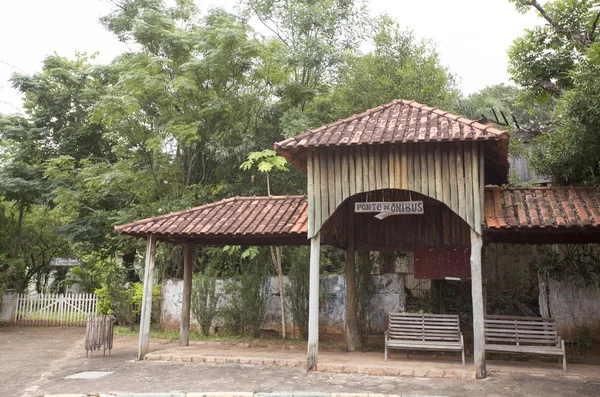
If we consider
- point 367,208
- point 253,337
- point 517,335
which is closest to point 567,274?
point 517,335

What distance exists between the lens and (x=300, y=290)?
544 inches

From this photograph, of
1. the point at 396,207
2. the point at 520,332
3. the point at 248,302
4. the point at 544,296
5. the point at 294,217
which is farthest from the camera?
Result: the point at 248,302

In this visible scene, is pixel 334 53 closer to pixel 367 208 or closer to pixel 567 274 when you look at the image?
pixel 367 208

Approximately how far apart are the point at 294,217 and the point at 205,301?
6.03m

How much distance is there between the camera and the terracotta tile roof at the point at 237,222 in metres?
9.84

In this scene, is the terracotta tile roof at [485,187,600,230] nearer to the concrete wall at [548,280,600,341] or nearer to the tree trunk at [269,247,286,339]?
the concrete wall at [548,280,600,341]

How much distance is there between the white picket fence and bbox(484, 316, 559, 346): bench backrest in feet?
47.6

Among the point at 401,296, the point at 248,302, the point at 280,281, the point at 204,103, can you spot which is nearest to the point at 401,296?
the point at 401,296

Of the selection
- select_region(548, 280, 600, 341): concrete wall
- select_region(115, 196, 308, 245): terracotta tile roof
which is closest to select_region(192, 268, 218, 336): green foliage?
select_region(115, 196, 308, 245): terracotta tile roof

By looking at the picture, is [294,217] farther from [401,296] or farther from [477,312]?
[401,296]

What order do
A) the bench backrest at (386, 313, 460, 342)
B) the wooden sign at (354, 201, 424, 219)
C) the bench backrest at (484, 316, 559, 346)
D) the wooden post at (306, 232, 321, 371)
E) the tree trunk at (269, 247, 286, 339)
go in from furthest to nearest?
1. the tree trunk at (269, 247, 286, 339)
2. the bench backrest at (386, 313, 460, 342)
3. the bench backrest at (484, 316, 559, 346)
4. the wooden sign at (354, 201, 424, 219)
5. the wooden post at (306, 232, 321, 371)

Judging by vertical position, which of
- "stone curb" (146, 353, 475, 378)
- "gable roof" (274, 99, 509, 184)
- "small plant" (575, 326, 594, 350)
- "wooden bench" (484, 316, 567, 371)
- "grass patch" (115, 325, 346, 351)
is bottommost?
"grass patch" (115, 325, 346, 351)

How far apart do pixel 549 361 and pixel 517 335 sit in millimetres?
1632

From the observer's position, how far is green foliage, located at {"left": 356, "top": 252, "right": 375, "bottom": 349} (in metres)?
12.7
